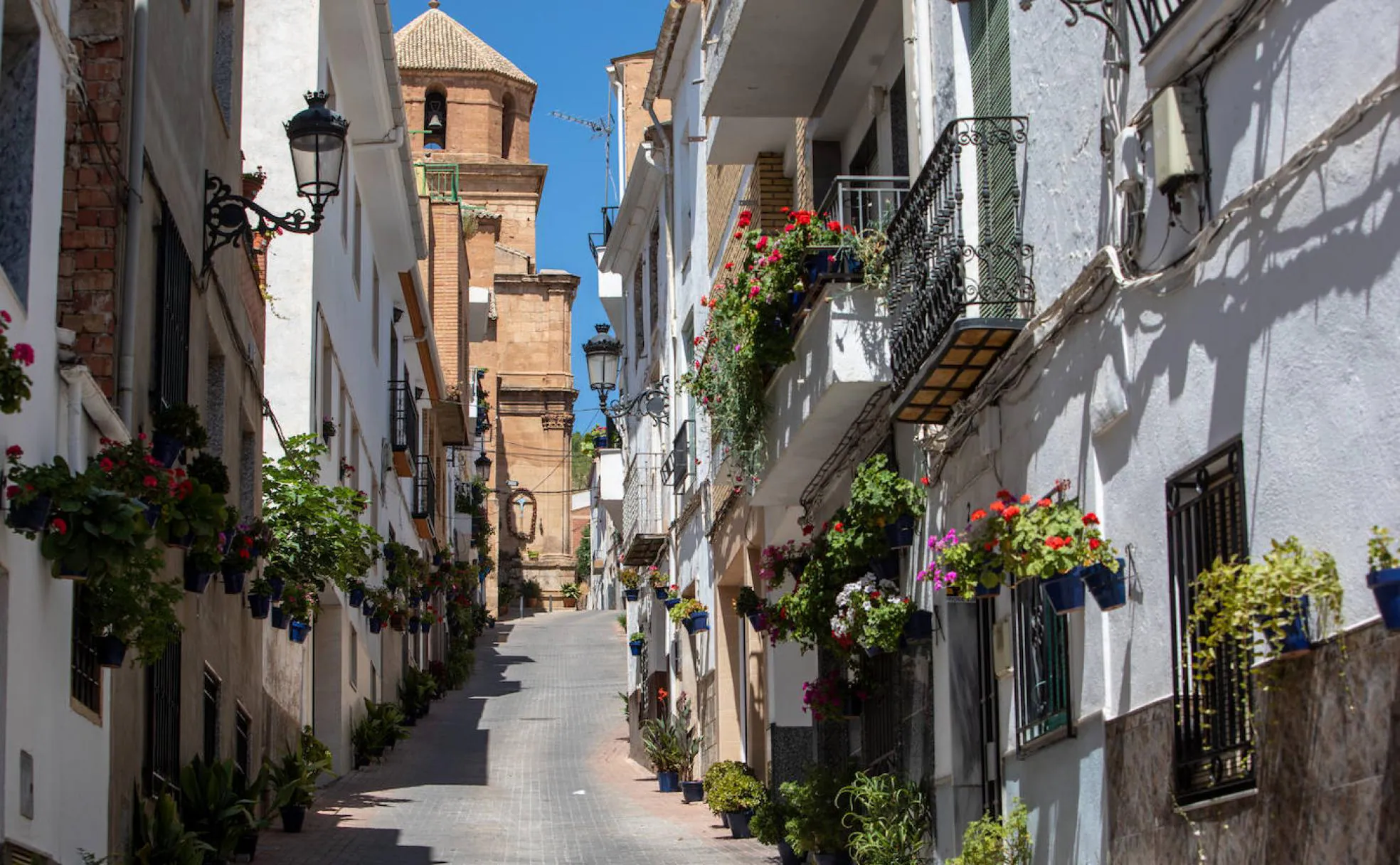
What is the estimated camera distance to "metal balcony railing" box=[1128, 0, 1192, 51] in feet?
26.5

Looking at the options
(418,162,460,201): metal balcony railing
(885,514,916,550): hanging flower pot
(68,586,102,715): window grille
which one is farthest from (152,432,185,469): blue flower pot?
(418,162,460,201): metal balcony railing

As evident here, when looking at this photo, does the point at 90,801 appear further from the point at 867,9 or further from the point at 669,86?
the point at 669,86

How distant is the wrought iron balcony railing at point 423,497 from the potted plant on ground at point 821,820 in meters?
19.7

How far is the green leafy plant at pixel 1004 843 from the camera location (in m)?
10.4

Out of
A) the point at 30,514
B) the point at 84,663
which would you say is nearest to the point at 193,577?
the point at 84,663

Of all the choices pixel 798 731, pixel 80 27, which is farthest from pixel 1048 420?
pixel 798 731

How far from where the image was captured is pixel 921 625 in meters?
12.6

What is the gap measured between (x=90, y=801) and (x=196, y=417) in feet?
8.09

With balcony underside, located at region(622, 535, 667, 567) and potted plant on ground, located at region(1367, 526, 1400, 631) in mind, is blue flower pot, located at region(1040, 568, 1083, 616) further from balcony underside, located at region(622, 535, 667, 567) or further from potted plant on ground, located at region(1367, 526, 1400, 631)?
balcony underside, located at region(622, 535, 667, 567)

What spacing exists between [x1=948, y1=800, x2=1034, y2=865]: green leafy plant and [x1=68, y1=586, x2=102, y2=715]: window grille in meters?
4.69

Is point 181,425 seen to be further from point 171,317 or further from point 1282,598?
point 1282,598

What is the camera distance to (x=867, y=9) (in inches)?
568

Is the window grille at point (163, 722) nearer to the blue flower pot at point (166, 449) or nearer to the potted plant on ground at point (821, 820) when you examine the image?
the blue flower pot at point (166, 449)

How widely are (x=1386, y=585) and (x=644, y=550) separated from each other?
22498 millimetres
